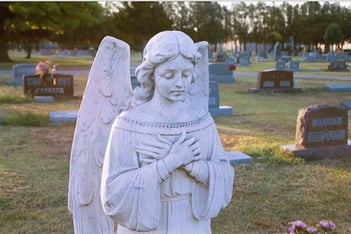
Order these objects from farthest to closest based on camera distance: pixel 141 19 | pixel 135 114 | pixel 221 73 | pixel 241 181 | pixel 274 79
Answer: pixel 141 19, pixel 221 73, pixel 274 79, pixel 241 181, pixel 135 114

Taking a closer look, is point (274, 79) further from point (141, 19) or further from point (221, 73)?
point (141, 19)

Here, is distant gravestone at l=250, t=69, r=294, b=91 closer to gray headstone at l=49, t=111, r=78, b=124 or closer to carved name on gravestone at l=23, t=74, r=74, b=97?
carved name on gravestone at l=23, t=74, r=74, b=97

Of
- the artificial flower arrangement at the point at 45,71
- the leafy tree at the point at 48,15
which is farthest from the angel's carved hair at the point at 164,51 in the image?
the leafy tree at the point at 48,15

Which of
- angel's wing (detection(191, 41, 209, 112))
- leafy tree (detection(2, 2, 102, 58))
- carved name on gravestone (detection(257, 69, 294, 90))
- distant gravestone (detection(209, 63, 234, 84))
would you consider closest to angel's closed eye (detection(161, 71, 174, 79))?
angel's wing (detection(191, 41, 209, 112))

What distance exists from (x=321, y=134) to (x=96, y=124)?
17.9 feet

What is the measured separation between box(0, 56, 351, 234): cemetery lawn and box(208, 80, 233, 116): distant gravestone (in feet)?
2.76

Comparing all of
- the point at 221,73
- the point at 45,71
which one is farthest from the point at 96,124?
the point at 221,73

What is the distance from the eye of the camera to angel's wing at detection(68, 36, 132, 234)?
2.80 meters

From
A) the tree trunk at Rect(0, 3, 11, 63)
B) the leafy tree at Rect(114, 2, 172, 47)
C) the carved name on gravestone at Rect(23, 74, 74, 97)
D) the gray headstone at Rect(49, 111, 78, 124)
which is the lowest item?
the gray headstone at Rect(49, 111, 78, 124)

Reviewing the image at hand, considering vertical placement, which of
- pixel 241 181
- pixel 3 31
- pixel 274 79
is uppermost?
pixel 3 31

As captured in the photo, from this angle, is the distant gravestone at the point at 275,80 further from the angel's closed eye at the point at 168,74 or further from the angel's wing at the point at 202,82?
the angel's closed eye at the point at 168,74

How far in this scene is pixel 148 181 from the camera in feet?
7.38

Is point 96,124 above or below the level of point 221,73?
above

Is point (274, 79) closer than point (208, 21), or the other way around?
point (274, 79)
